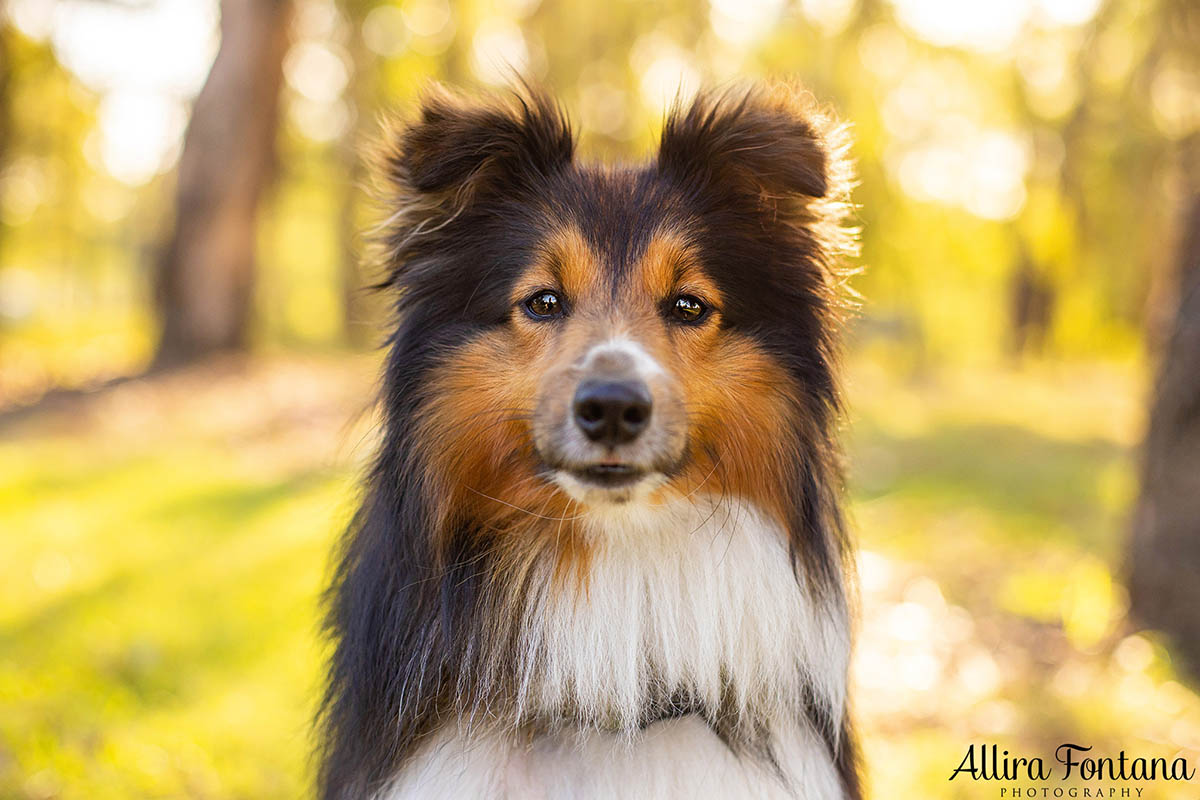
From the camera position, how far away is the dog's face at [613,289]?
2475 mm

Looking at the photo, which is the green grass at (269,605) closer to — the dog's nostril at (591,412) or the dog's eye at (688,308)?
the dog's eye at (688,308)

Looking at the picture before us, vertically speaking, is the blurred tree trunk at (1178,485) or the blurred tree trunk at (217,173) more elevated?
the blurred tree trunk at (217,173)

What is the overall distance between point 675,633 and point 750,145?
4.41ft

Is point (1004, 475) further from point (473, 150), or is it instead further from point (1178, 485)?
point (473, 150)

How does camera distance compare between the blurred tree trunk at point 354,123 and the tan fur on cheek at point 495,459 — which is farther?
the blurred tree trunk at point 354,123

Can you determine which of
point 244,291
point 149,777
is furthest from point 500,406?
point 244,291

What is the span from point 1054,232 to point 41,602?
12628 mm

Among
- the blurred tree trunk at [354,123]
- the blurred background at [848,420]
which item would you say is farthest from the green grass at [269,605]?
→ the blurred tree trunk at [354,123]

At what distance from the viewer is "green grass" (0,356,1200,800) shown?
13.6ft

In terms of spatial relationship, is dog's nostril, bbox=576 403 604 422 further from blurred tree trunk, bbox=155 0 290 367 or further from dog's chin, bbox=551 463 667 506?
blurred tree trunk, bbox=155 0 290 367

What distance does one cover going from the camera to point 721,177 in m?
2.73

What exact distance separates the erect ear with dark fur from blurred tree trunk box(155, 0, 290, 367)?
33.6 ft

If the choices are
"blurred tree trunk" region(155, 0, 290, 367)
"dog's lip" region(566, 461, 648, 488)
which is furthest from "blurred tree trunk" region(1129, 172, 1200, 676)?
"blurred tree trunk" region(155, 0, 290, 367)

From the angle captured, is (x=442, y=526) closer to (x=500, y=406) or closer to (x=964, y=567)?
(x=500, y=406)
